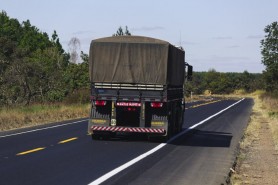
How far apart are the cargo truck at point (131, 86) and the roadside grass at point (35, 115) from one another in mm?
6172

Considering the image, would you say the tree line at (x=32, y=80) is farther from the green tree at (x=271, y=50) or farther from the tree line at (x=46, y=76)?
the green tree at (x=271, y=50)

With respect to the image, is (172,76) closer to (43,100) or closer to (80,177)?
(80,177)

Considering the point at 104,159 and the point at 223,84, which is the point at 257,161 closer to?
the point at 104,159

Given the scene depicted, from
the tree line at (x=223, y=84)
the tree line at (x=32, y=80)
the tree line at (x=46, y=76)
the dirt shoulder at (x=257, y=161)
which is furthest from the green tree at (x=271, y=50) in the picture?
the tree line at (x=223, y=84)

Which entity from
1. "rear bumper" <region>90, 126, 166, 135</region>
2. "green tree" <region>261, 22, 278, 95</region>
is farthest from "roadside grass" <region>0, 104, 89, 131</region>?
"green tree" <region>261, 22, 278, 95</region>

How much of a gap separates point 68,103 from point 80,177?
98.8ft

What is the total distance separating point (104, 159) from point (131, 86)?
5.17m

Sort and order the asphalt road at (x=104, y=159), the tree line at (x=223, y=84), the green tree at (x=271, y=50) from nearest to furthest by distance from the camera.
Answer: the asphalt road at (x=104, y=159)
the green tree at (x=271, y=50)
the tree line at (x=223, y=84)

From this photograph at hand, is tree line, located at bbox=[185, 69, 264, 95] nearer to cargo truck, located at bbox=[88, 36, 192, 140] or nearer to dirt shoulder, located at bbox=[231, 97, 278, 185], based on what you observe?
dirt shoulder, located at bbox=[231, 97, 278, 185]

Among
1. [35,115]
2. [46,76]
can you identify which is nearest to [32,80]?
[46,76]

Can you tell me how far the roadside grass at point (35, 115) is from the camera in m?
25.2

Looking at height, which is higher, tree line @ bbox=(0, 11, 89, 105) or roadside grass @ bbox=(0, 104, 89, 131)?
tree line @ bbox=(0, 11, 89, 105)

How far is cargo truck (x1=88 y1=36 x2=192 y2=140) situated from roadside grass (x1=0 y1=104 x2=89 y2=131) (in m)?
6.17

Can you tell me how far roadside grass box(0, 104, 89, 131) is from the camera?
82.7ft
